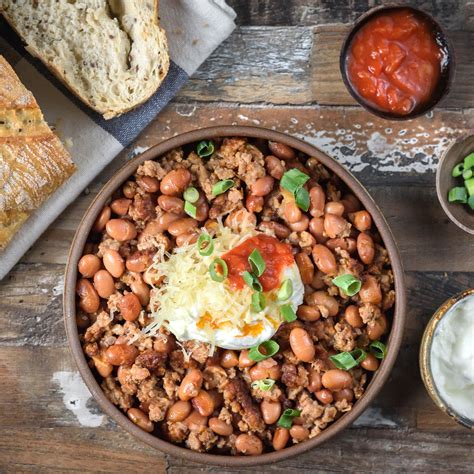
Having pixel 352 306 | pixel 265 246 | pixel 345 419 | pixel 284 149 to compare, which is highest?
pixel 284 149

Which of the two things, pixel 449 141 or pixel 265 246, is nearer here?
pixel 265 246

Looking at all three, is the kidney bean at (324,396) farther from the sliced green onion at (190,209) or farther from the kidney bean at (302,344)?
the sliced green onion at (190,209)

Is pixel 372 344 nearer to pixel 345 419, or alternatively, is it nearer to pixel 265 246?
pixel 345 419

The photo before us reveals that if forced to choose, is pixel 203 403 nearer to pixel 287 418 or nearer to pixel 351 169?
pixel 287 418

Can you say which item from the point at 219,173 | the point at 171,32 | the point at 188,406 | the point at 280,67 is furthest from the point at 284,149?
the point at 188,406

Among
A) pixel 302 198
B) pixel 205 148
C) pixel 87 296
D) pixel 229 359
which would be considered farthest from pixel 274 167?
pixel 87 296

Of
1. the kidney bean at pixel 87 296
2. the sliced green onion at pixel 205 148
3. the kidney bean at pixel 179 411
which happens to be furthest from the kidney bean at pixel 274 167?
the kidney bean at pixel 179 411

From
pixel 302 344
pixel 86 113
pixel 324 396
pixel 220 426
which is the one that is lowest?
pixel 220 426
